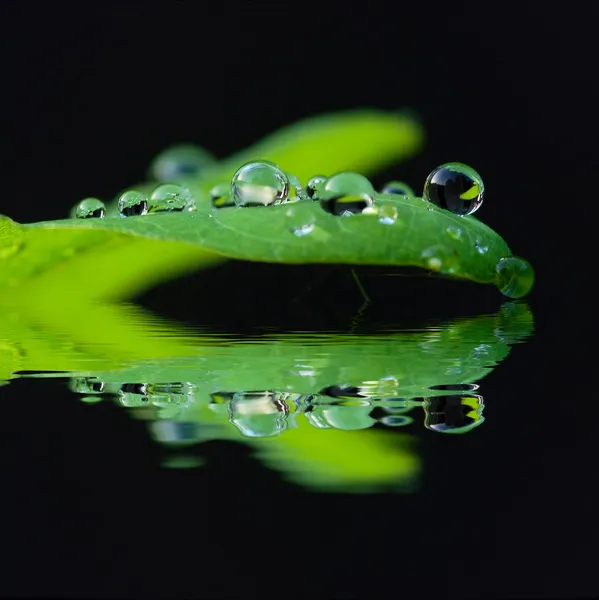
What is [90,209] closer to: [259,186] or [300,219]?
[259,186]

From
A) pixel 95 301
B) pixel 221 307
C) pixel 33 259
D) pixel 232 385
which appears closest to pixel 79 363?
pixel 232 385

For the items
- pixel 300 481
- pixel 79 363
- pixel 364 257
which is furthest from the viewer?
pixel 364 257

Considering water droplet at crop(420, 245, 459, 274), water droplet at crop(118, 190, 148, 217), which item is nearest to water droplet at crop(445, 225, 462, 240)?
water droplet at crop(420, 245, 459, 274)

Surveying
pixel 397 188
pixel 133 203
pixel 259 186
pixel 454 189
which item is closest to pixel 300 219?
pixel 259 186

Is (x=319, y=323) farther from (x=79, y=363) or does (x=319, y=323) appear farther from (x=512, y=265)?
(x=79, y=363)

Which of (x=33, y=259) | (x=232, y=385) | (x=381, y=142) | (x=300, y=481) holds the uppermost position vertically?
(x=381, y=142)

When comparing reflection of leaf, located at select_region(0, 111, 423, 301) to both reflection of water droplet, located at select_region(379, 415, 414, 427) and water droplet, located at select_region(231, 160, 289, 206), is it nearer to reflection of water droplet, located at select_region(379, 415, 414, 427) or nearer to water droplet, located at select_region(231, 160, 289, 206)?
water droplet, located at select_region(231, 160, 289, 206)

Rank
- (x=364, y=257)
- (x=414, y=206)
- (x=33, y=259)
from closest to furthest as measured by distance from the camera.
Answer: (x=364, y=257) < (x=414, y=206) < (x=33, y=259)
